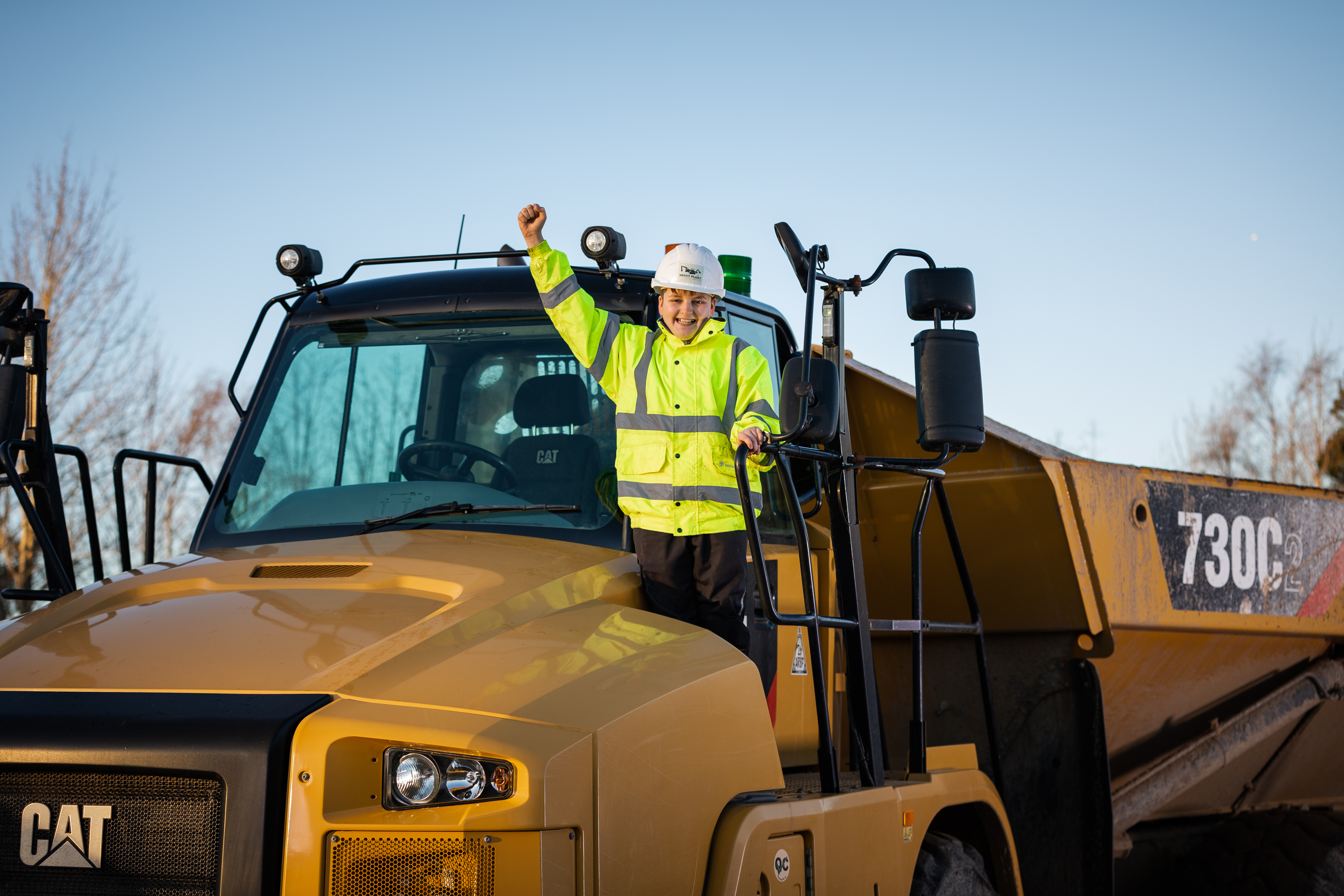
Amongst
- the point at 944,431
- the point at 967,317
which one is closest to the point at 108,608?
the point at 944,431

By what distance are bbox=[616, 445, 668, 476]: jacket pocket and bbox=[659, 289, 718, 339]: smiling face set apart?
396 mm

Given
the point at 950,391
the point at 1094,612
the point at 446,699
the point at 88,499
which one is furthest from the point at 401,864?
the point at 1094,612

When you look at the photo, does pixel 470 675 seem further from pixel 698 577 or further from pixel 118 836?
pixel 698 577

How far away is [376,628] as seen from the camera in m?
2.97

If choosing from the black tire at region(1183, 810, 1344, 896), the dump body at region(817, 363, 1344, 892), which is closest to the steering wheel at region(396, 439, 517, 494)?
the dump body at region(817, 363, 1344, 892)

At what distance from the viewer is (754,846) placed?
3.02 meters

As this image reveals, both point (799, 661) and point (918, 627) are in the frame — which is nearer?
point (918, 627)

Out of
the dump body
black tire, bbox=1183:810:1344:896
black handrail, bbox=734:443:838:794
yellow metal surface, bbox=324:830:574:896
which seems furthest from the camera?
black tire, bbox=1183:810:1344:896

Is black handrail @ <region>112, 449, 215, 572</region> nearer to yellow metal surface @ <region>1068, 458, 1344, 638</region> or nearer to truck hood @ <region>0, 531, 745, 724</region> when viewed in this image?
truck hood @ <region>0, 531, 745, 724</region>

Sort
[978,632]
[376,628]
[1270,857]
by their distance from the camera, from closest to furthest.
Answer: [376,628] < [978,632] < [1270,857]

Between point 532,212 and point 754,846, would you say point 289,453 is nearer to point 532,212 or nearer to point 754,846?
point 532,212

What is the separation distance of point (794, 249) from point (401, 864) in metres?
2.05

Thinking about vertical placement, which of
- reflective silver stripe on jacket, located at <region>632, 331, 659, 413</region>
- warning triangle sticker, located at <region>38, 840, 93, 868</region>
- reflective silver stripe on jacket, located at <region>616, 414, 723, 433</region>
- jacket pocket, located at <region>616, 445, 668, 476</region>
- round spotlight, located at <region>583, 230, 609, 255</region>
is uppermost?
round spotlight, located at <region>583, 230, 609, 255</region>

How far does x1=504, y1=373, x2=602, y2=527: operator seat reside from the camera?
3889 millimetres
